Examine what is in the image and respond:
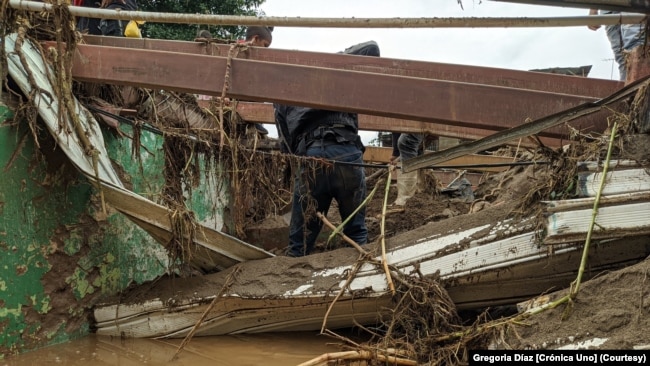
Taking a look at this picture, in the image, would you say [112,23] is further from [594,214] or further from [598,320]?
[598,320]

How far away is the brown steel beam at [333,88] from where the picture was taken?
2986 mm

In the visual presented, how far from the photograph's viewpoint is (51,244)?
3.29 metres

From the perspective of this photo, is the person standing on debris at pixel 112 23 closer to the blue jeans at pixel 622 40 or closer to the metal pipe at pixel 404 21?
the metal pipe at pixel 404 21

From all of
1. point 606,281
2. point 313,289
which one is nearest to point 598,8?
point 606,281

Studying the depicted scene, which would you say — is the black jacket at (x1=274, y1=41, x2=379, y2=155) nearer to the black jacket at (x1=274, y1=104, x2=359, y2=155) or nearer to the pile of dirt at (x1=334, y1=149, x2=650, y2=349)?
the black jacket at (x1=274, y1=104, x2=359, y2=155)

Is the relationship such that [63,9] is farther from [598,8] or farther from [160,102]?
[598,8]

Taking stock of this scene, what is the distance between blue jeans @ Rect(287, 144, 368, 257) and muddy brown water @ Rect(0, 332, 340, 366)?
87 cm

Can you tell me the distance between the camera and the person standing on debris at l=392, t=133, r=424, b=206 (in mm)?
6098

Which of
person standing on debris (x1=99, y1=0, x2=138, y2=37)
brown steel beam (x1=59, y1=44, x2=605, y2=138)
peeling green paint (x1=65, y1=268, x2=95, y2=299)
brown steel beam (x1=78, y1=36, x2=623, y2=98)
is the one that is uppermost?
person standing on debris (x1=99, y1=0, x2=138, y2=37)

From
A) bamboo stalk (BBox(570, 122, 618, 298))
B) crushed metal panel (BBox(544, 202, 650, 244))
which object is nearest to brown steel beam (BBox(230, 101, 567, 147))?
bamboo stalk (BBox(570, 122, 618, 298))

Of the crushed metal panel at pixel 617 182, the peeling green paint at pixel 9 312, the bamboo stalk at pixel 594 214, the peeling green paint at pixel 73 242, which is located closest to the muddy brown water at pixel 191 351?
the peeling green paint at pixel 9 312

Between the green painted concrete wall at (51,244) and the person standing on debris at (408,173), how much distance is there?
3.06m

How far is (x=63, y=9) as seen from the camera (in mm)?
2961

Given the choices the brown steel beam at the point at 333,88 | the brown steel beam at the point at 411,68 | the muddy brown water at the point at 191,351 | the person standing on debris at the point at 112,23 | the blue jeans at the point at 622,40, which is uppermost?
the person standing on debris at the point at 112,23
